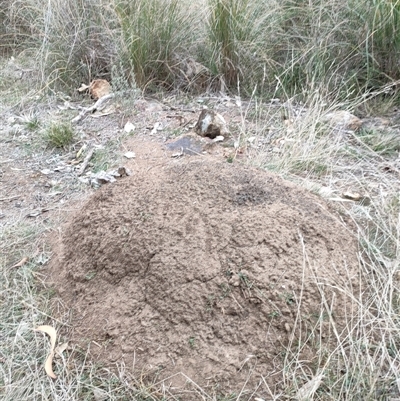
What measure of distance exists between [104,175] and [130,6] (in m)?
1.78

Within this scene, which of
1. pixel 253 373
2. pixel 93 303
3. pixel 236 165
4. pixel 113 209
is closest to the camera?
pixel 253 373

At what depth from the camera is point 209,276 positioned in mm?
1630

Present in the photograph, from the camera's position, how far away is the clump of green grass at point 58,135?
3.03m

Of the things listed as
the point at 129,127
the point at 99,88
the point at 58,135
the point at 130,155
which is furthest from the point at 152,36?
the point at 130,155

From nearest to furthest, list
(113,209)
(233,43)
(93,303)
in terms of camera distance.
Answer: (93,303)
(113,209)
(233,43)

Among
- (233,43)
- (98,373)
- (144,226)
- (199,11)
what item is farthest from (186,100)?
(98,373)

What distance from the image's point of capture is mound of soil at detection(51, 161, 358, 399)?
1531mm

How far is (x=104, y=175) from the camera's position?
234 centimetres

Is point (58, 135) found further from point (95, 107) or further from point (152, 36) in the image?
point (152, 36)

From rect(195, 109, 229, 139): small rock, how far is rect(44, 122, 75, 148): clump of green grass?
0.79 meters

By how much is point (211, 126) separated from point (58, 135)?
36.2 inches

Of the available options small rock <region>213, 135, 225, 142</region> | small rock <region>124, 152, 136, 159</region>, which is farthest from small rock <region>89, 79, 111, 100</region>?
small rock <region>213, 135, 225, 142</region>

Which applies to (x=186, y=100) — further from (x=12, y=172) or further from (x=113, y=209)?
(x=113, y=209)

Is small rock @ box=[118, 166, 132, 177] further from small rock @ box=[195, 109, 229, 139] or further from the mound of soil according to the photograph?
small rock @ box=[195, 109, 229, 139]
